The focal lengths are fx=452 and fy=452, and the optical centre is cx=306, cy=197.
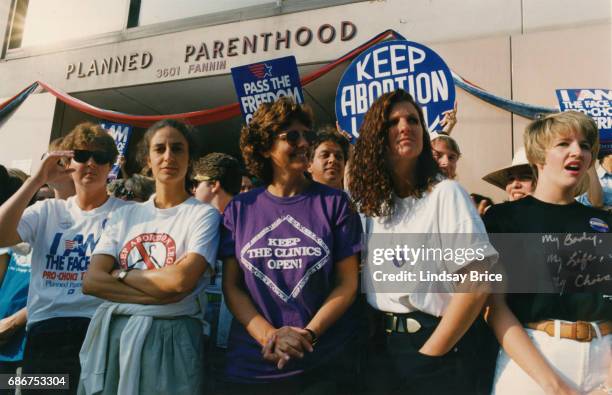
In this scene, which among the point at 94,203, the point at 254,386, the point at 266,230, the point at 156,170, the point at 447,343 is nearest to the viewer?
the point at 447,343

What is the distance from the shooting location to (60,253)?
2.43 meters

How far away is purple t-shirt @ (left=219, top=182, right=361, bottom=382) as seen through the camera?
6.11ft

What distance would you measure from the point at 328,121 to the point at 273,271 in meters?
6.29

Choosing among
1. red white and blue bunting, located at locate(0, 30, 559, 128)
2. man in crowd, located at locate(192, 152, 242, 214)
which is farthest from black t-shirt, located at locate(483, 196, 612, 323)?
red white and blue bunting, located at locate(0, 30, 559, 128)

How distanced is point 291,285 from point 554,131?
1.28 metres

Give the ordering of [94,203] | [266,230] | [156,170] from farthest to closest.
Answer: [94,203], [156,170], [266,230]

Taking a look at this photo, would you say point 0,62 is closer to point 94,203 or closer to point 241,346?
point 94,203

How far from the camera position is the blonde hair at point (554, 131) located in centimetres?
186

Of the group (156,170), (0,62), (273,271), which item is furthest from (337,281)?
(0,62)

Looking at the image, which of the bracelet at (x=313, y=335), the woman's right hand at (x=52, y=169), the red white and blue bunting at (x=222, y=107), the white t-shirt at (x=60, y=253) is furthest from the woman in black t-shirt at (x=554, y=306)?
the red white and blue bunting at (x=222, y=107)

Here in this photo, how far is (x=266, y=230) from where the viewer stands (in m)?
1.98

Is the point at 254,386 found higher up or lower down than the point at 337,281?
lower down

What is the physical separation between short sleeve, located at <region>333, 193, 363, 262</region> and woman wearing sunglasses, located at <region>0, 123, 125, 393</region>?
1.33m

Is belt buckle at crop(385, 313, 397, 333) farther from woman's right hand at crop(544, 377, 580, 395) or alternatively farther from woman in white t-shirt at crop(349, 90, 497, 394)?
woman's right hand at crop(544, 377, 580, 395)
